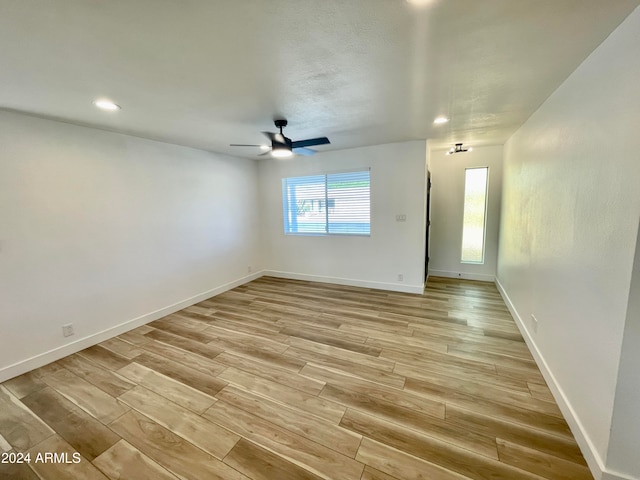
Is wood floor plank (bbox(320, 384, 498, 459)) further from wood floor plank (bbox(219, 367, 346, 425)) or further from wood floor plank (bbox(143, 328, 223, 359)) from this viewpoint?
wood floor plank (bbox(143, 328, 223, 359))

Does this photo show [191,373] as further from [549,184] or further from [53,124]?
[549,184]

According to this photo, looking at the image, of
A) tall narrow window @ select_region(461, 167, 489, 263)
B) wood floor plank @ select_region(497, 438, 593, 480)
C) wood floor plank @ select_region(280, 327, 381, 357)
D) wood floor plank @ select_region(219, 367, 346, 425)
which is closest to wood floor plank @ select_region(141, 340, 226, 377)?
wood floor plank @ select_region(219, 367, 346, 425)

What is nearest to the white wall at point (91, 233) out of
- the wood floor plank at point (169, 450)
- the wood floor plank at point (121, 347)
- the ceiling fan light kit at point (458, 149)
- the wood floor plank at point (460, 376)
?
the wood floor plank at point (121, 347)

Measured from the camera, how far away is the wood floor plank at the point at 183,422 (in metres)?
1.66

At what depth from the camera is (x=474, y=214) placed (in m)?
4.83

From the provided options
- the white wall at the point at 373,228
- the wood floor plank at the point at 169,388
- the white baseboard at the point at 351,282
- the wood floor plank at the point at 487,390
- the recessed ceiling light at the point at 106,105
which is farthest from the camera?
the white baseboard at the point at 351,282

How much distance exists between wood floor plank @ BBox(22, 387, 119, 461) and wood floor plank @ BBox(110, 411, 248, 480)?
0.09 meters

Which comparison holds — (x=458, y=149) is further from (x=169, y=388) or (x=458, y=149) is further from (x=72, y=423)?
(x=72, y=423)

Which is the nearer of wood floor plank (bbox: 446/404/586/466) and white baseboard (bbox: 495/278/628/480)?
white baseboard (bbox: 495/278/628/480)

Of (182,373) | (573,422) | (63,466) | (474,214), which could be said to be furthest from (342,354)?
(474,214)

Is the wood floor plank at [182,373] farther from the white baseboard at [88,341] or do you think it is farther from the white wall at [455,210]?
the white wall at [455,210]

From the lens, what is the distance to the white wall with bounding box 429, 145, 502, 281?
457cm

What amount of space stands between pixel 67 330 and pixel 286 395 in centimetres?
256

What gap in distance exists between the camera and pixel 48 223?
2.58m
